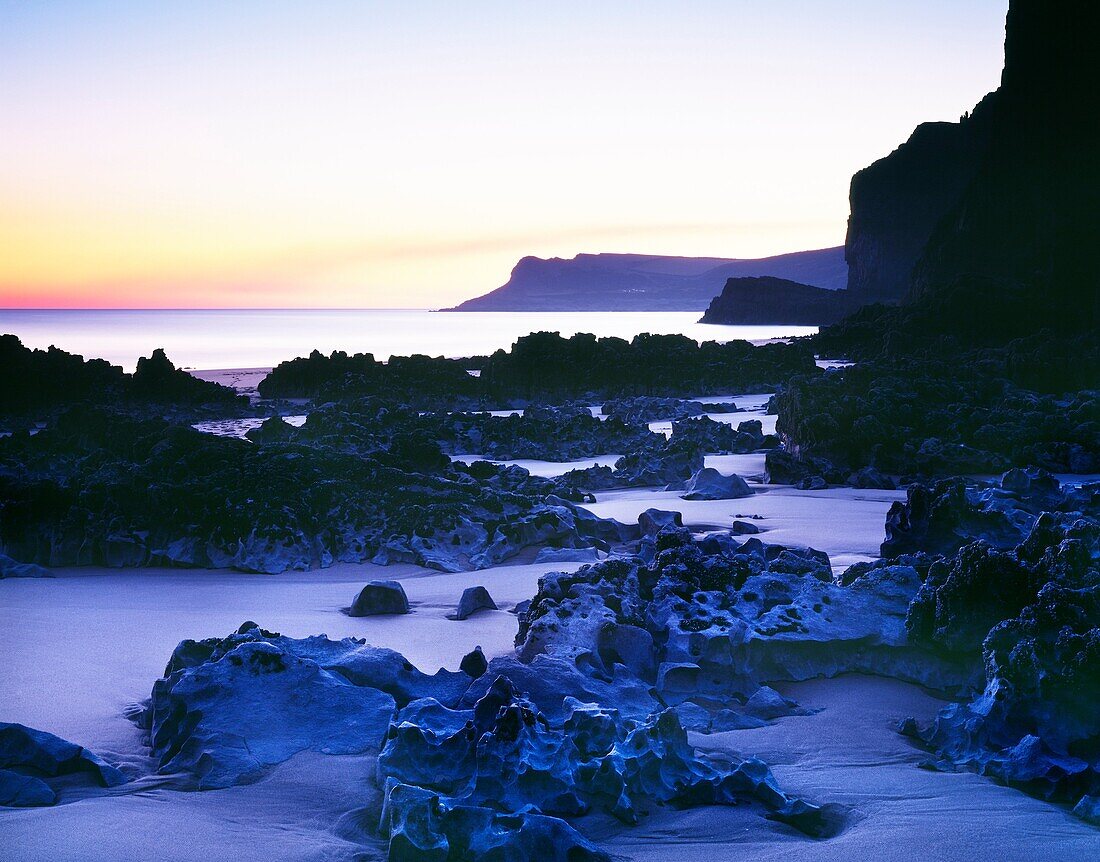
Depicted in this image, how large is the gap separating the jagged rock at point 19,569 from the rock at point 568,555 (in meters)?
2.54

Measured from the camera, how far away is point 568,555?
5301 mm

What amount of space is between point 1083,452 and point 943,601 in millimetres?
5893

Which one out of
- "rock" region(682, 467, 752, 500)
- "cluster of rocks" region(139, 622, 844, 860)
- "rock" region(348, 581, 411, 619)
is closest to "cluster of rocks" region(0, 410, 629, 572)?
"rock" region(348, 581, 411, 619)

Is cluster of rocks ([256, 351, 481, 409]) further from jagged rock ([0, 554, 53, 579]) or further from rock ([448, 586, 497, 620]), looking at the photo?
rock ([448, 586, 497, 620])

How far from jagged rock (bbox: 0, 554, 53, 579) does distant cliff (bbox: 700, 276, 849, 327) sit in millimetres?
63273

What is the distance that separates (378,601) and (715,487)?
12.1 feet

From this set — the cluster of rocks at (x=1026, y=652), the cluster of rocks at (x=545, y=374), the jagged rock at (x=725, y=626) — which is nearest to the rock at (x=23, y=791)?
the jagged rock at (x=725, y=626)

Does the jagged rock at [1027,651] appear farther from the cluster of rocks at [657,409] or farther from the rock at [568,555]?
the cluster of rocks at [657,409]

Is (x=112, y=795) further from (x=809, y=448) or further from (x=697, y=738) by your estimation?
(x=809, y=448)

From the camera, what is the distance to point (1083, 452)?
8297 millimetres

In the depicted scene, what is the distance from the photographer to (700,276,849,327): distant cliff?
67.3m

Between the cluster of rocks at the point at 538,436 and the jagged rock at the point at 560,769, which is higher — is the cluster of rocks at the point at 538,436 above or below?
above

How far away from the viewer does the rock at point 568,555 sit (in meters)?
5.24

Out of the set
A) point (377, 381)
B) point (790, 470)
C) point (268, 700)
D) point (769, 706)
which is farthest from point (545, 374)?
point (268, 700)
